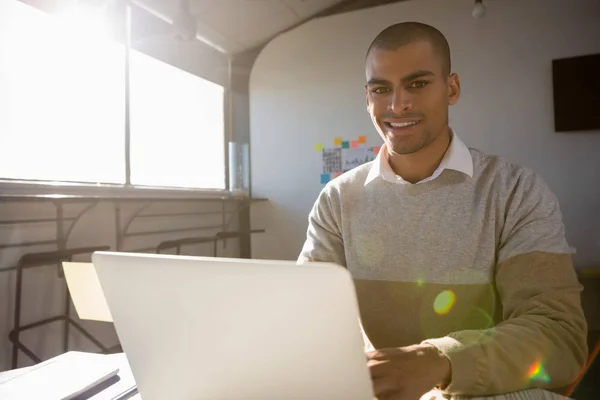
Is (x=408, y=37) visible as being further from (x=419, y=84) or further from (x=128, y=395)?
(x=128, y=395)

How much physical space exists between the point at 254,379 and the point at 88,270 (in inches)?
42.1

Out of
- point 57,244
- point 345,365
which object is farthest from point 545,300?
point 57,244

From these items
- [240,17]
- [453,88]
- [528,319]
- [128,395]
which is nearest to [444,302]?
[528,319]

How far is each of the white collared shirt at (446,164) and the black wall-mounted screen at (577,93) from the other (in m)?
2.57

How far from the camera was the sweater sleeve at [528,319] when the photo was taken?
0.62m

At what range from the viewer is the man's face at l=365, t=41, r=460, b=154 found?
40.8 inches

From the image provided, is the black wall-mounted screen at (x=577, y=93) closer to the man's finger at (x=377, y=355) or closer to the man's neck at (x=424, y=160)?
the man's neck at (x=424, y=160)

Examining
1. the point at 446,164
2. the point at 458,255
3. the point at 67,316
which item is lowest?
the point at 67,316

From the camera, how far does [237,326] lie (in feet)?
1.48

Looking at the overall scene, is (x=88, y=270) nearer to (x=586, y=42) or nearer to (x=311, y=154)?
(x=311, y=154)

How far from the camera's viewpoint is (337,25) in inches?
153

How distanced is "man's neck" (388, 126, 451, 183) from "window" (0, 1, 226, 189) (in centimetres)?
203

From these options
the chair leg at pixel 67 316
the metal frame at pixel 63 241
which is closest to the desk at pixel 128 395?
the metal frame at pixel 63 241

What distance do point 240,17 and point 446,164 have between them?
10.1 ft
